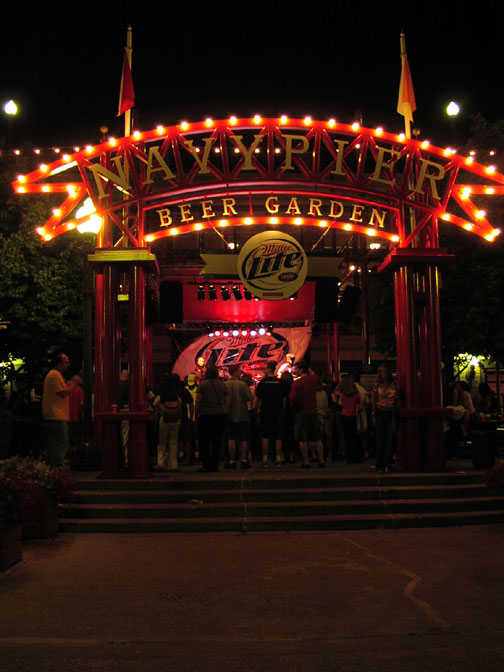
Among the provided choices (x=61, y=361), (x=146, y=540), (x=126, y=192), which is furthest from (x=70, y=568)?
(x=126, y=192)

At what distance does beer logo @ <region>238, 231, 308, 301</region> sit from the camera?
12219 millimetres

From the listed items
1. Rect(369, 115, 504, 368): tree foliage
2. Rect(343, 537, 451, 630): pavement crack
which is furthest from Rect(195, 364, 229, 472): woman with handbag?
Rect(369, 115, 504, 368): tree foliage

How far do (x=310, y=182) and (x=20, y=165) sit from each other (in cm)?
1314

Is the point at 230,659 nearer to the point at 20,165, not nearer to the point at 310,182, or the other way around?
the point at 310,182

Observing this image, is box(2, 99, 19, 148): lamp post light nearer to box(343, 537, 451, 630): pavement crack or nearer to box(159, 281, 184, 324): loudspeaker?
box(159, 281, 184, 324): loudspeaker

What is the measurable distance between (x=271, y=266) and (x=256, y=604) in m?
7.61

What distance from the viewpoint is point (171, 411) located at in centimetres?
1093

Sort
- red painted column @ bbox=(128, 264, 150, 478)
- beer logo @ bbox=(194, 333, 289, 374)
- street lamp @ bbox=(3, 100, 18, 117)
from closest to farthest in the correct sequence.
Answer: red painted column @ bbox=(128, 264, 150, 478), beer logo @ bbox=(194, 333, 289, 374), street lamp @ bbox=(3, 100, 18, 117)

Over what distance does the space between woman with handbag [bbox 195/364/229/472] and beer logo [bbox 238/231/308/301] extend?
7.45 ft

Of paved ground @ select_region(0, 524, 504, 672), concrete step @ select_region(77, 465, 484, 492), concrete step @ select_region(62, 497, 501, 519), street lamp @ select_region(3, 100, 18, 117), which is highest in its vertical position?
street lamp @ select_region(3, 100, 18, 117)

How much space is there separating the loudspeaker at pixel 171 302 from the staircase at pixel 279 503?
7.17 meters

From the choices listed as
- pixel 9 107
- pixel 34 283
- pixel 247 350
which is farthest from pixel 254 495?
pixel 9 107

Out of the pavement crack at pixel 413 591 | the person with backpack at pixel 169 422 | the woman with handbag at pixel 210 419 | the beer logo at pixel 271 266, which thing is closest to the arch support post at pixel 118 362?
the person with backpack at pixel 169 422

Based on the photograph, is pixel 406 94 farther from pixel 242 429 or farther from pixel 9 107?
pixel 9 107
